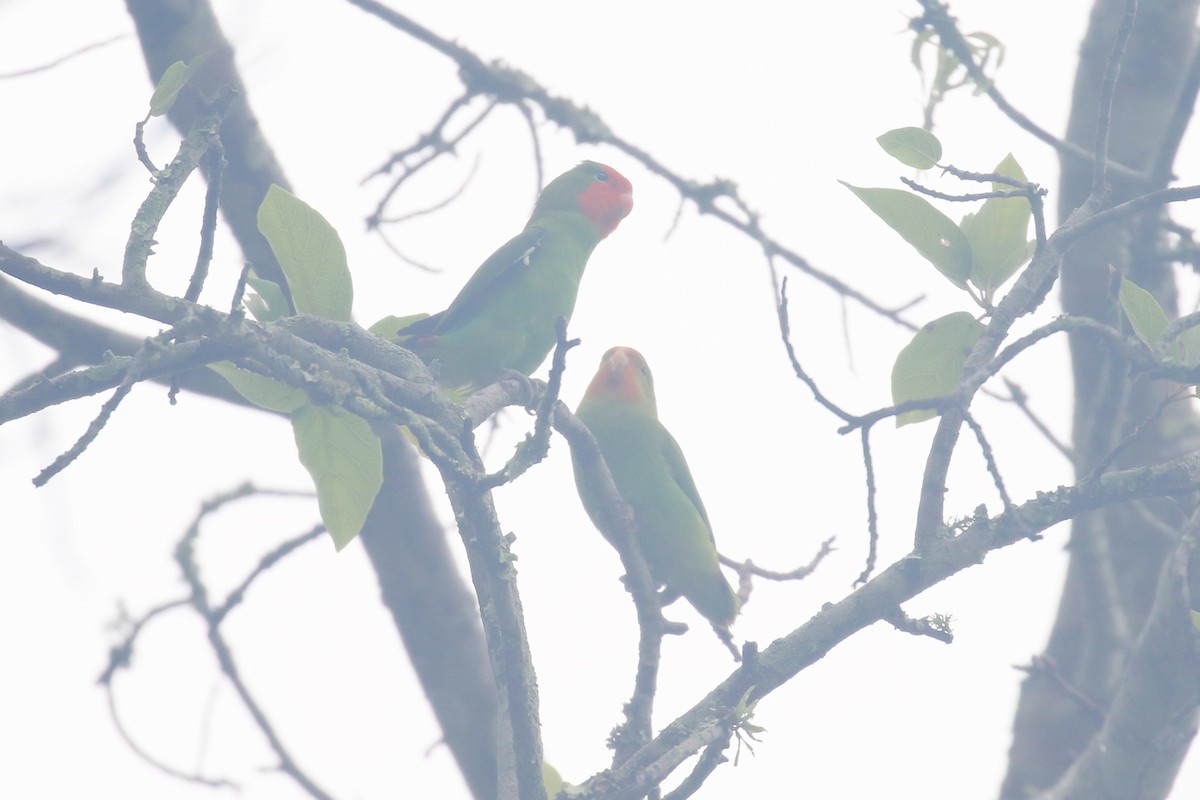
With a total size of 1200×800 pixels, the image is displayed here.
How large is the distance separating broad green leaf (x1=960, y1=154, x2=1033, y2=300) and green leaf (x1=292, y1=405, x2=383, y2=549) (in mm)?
1307

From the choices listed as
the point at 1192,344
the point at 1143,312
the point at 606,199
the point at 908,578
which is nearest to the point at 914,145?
the point at 1143,312

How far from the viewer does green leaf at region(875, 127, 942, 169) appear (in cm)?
237

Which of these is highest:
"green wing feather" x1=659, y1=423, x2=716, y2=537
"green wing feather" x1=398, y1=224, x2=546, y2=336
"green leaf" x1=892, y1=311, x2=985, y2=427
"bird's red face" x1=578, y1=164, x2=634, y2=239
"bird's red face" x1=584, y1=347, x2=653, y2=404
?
"bird's red face" x1=578, y1=164, x2=634, y2=239

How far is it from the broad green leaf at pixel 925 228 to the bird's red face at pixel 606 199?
2.63 meters

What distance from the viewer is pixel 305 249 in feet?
7.63

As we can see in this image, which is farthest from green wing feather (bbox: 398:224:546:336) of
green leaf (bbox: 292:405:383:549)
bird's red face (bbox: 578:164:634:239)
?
green leaf (bbox: 292:405:383:549)

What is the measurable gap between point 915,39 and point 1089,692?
7.40ft

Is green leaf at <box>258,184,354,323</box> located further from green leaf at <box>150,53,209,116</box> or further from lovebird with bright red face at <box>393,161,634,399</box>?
lovebird with bright red face at <box>393,161,634,399</box>

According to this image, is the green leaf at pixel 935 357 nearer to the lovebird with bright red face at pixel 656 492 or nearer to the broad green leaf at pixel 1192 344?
the broad green leaf at pixel 1192 344

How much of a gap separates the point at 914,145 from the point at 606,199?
279 cm

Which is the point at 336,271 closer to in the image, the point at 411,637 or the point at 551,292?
the point at 411,637

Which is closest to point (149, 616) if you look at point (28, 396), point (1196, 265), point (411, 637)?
point (411, 637)

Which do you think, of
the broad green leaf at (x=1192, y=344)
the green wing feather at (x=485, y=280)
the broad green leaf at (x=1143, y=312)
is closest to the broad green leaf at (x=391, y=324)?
the green wing feather at (x=485, y=280)

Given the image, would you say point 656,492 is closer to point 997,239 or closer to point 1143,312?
point 997,239
